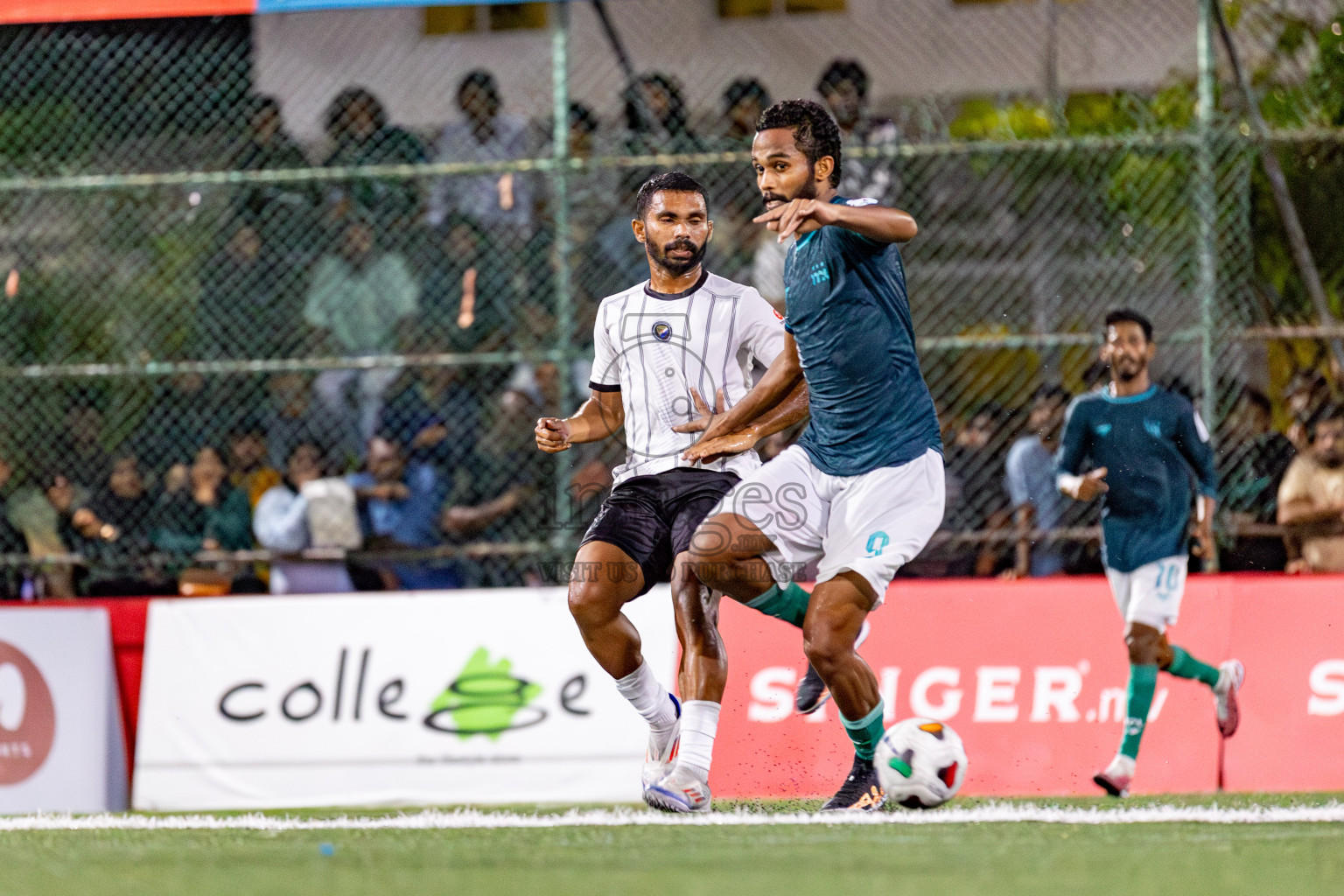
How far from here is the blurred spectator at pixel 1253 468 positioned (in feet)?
24.1

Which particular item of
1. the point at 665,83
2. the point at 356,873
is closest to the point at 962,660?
the point at 665,83

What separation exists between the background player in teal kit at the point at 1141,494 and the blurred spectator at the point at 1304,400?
74 centimetres

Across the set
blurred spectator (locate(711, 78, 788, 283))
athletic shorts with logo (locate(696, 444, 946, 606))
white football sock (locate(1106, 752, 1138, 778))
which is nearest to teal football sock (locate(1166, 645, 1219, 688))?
white football sock (locate(1106, 752, 1138, 778))

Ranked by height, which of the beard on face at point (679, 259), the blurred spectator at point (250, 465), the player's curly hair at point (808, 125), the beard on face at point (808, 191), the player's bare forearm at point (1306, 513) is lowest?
the player's bare forearm at point (1306, 513)

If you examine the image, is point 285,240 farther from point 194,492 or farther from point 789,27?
point 789,27

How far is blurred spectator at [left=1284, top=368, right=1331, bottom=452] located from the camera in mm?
7406

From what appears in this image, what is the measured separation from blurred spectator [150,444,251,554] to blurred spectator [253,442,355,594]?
11 cm

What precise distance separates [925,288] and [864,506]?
10.3 feet

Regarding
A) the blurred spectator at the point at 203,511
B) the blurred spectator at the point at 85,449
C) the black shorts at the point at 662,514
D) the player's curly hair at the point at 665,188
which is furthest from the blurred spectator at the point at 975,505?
the blurred spectator at the point at 85,449

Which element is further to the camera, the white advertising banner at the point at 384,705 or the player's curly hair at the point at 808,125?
the white advertising banner at the point at 384,705

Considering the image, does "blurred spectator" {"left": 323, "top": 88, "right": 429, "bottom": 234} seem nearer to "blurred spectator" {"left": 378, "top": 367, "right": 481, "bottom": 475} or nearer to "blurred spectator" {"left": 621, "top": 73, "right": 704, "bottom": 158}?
"blurred spectator" {"left": 378, "top": 367, "right": 481, "bottom": 475}

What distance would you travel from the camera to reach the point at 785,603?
5.50 metres

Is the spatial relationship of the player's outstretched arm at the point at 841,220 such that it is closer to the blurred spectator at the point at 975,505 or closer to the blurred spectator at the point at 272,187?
the blurred spectator at the point at 975,505

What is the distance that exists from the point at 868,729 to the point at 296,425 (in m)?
4.05
